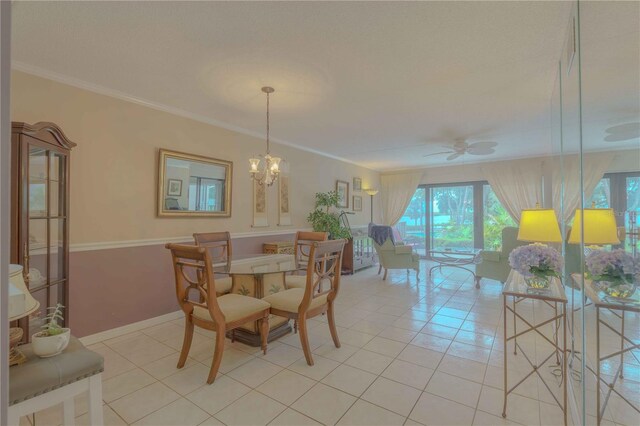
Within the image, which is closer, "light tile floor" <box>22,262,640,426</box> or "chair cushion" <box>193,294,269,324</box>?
"light tile floor" <box>22,262,640,426</box>

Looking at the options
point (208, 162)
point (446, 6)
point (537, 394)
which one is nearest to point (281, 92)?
point (208, 162)

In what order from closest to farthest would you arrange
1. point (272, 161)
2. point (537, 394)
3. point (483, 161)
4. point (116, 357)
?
point (537, 394), point (116, 357), point (272, 161), point (483, 161)

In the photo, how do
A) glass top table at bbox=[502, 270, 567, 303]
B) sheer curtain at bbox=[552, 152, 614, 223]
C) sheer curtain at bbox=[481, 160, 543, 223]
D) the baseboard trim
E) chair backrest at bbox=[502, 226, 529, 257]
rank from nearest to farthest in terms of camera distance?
1. sheer curtain at bbox=[552, 152, 614, 223]
2. glass top table at bbox=[502, 270, 567, 303]
3. the baseboard trim
4. chair backrest at bbox=[502, 226, 529, 257]
5. sheer curtain at bbox=[481, 160, 543, 223]

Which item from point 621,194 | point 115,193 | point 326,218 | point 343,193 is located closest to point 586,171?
point 621,194

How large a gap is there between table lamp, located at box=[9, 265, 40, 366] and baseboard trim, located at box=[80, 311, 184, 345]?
154cm

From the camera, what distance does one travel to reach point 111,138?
9.27 feet

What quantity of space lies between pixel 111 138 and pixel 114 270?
4.16 ft

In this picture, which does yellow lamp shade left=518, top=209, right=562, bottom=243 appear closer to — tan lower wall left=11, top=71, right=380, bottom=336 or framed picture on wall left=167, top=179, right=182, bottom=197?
tan lower wall left=11, top=71, right=380, bottom=336

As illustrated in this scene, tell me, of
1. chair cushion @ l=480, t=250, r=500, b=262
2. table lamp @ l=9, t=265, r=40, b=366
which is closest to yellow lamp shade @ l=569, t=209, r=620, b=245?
table lamp @ l=9, t=265, r=40, b=366

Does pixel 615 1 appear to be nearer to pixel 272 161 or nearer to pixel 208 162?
pixel 272 161

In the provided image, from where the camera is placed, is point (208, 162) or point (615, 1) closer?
point (615, 1)

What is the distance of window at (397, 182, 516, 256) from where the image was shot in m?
6.40

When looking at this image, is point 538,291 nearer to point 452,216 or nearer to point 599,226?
point 599,226

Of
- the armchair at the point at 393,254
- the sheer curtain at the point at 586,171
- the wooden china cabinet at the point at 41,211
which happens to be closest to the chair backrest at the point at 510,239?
the armchair at the point at 393,254
